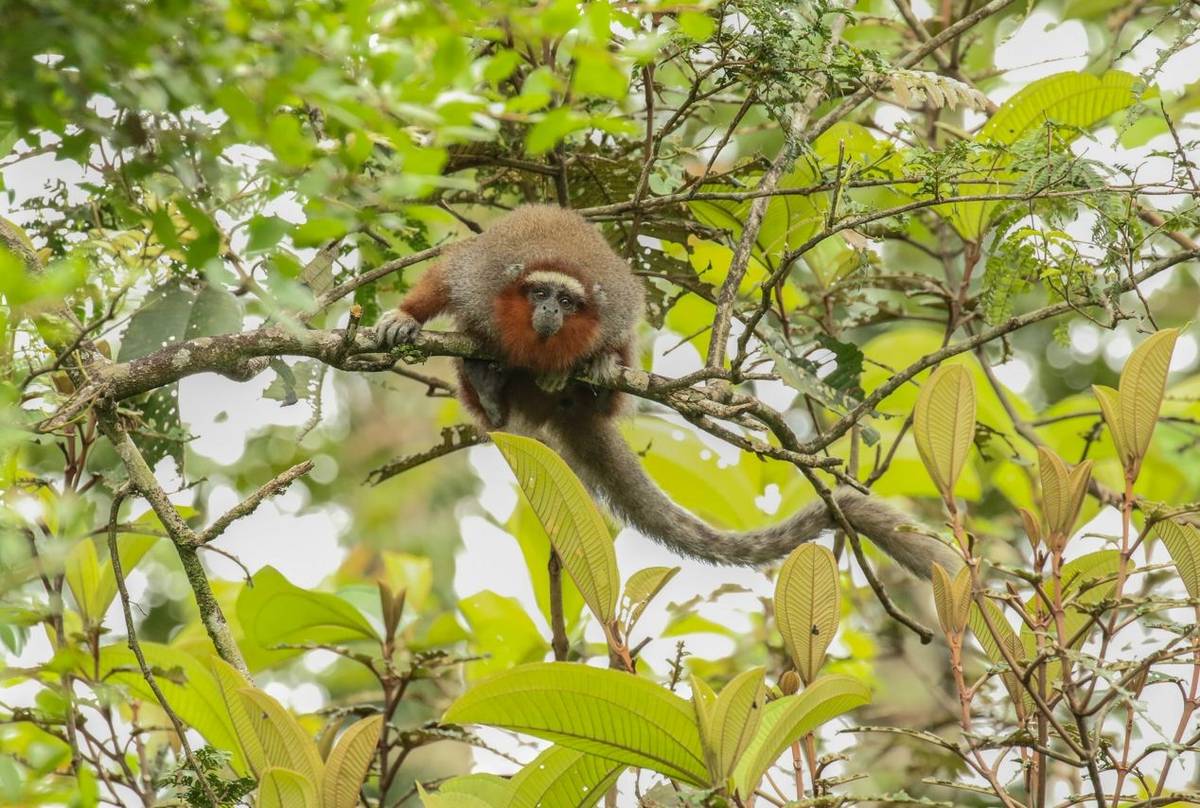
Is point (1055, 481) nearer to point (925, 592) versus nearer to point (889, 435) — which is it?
point (889, 435)

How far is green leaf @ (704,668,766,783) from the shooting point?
2.17m

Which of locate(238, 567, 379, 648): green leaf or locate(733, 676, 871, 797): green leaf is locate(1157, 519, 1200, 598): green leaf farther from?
locate(238, 567, 379, 648): green leaf

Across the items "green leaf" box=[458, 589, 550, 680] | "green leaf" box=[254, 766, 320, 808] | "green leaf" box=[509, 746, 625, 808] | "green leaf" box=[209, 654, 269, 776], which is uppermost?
"green leaf" box=[458, 589, 550, 680]

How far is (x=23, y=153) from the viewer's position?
10.0 feet

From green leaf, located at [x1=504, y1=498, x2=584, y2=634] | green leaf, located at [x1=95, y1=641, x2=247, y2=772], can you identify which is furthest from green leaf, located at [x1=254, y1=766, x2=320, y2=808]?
green leaf, located at [x1=504, y1=498, x2=584, y2=634]

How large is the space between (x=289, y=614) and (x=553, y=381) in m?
1.24

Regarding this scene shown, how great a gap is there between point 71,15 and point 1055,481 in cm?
199

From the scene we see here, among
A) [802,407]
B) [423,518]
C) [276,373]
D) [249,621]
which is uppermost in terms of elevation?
[423,518]

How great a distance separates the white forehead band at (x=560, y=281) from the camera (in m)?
4.24

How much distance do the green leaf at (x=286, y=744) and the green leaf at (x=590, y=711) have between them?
1.40 ft

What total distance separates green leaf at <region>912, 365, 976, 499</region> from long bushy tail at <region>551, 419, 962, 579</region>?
2.96 ft

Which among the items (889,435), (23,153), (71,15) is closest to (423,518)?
(889,435)

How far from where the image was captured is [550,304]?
415 cm

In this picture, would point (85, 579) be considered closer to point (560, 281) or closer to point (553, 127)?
point (560, 281)
